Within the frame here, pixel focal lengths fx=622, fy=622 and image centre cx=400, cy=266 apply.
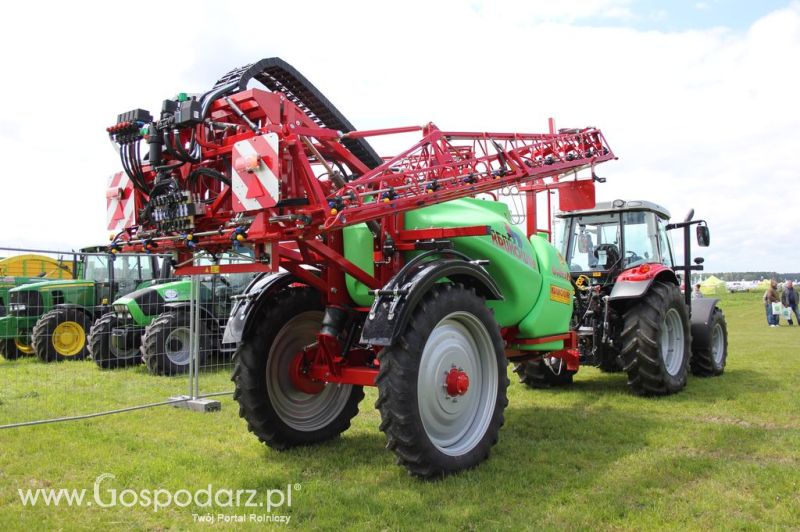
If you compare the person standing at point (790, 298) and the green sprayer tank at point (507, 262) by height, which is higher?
the green sprayer tank at point (507, 262)

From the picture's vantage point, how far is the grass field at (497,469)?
→ 11.9ft

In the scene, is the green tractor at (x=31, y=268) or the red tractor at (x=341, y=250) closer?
the red tractor at (x=341, y=250)

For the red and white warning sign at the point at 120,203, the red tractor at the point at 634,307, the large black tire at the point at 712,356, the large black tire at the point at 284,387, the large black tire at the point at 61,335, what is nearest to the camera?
the red and white warning sign at the point at 120,203

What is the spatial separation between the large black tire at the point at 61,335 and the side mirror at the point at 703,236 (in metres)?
10.5

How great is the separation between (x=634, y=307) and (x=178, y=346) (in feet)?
22.7

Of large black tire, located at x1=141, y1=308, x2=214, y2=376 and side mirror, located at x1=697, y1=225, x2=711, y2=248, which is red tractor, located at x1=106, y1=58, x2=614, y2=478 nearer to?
side mirror, located at x1=697, y1=225, x2=711, y2=248

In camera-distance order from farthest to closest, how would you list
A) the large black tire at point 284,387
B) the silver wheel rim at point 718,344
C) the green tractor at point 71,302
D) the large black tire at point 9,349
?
the large black tire at point 9,349 → the green tractor at point 71,302 → the silver wheel rim at point 718,344 → the large black tire at point 284,387

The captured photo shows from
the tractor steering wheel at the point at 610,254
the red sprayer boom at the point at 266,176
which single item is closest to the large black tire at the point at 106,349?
the red sprayer boom at the point at 266,176

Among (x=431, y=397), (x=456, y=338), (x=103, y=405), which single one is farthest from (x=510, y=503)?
(x=103, y=405)

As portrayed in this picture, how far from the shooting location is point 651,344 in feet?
23.0

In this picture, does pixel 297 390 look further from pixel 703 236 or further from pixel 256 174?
pixel 703 236

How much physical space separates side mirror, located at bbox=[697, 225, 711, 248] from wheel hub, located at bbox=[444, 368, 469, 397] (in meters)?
5.55

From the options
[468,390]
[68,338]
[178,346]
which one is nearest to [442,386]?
[468,390]

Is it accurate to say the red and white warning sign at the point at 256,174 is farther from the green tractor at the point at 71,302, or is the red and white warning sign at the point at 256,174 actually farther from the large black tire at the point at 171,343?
the green tractor at the point at 71,302
